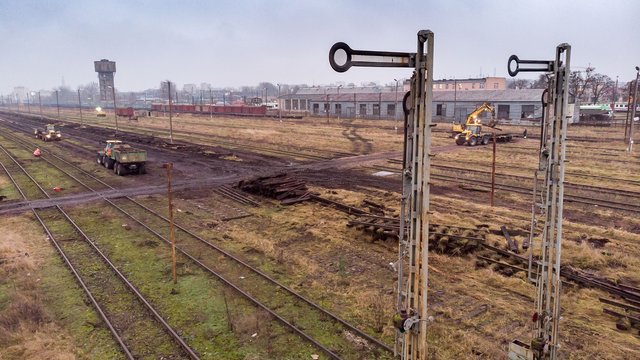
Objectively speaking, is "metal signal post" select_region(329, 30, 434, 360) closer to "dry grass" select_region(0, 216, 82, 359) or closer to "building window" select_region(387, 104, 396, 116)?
"dry grass" select_region(0, 216, 82, 359)

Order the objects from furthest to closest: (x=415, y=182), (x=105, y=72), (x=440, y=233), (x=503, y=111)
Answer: (x=105, y=72)
(x=503, y=111)
(x=440, y=233)
(x=415, y=182)

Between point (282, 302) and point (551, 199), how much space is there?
7.81 metres

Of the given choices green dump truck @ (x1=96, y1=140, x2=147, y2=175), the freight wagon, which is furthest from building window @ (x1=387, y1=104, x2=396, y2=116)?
green dump truck @ (x1=96, y1=140, x2=147, y2=175)

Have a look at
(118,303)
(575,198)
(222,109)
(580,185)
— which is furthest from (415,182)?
(222,109)

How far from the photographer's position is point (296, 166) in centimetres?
3466

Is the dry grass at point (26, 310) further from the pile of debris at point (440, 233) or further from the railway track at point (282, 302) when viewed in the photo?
the pile of debris at point (440, 233)

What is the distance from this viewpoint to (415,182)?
6359 mm

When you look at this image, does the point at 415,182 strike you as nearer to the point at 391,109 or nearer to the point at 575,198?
the point at 575,198

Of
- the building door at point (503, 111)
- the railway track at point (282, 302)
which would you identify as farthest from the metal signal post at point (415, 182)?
the building door at point (503, 111)

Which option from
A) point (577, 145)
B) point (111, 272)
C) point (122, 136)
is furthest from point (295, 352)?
point (122, 136)

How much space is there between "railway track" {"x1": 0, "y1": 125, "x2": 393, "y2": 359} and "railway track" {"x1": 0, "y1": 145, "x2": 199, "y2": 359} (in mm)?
2457

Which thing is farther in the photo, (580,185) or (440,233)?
(580,185)

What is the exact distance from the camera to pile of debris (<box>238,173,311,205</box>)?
78.5 ft

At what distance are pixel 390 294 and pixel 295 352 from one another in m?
3.86
